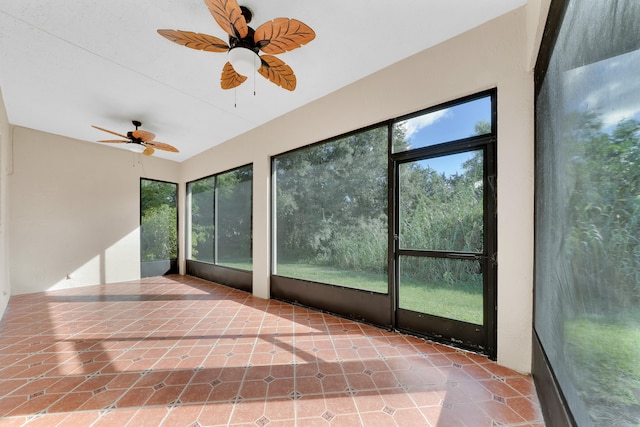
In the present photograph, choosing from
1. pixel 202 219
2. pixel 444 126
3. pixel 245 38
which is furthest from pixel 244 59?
pixel 202 219

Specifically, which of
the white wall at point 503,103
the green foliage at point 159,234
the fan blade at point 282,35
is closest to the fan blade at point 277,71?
the fan blade at point 282,35

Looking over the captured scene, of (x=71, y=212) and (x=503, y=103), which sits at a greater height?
(x=503, y=103)

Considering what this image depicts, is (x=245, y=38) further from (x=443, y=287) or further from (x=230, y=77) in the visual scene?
(x=443, y=287)

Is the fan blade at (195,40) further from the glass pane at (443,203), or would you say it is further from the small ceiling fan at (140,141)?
the small ceiling fan at (140,141)

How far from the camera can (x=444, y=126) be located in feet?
8.54

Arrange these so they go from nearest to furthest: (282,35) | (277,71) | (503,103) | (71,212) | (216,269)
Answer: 1. (282,35)
2. (503,103)
3. (277,71)
4. (71,212)
5. (216,269)

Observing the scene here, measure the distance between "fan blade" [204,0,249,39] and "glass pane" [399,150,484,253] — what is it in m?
2.04

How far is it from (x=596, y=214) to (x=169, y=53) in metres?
3.56

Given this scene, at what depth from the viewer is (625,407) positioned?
0.83m

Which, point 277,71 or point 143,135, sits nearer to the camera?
point 277,71

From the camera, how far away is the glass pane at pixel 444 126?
2.39m

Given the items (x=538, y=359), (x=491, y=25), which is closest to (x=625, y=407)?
(x=538, y=359)

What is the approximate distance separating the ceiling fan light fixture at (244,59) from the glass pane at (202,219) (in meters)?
4.17

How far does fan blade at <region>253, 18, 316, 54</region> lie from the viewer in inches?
70.4
